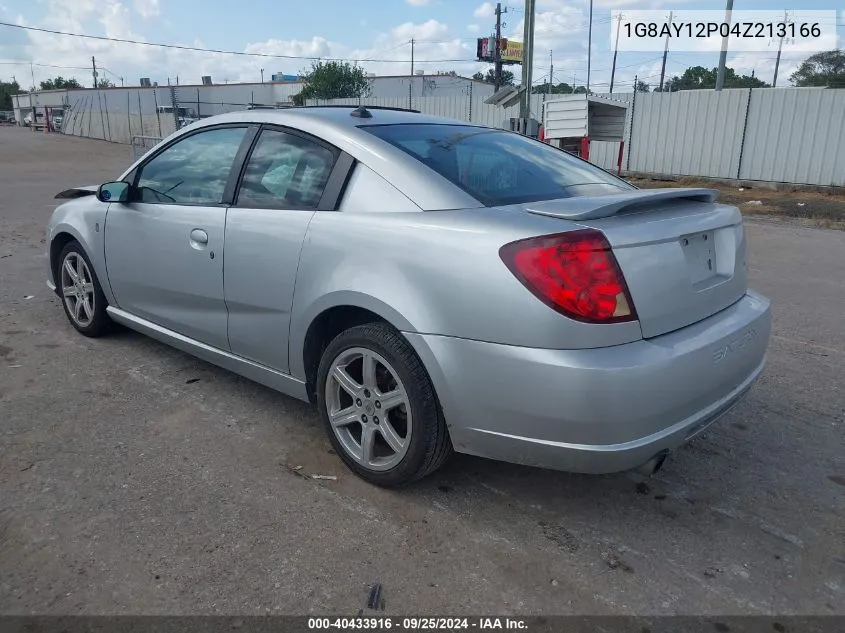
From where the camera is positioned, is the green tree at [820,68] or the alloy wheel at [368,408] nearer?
the alloy wheel at [368,408]

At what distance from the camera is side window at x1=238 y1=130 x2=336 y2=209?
3049mm

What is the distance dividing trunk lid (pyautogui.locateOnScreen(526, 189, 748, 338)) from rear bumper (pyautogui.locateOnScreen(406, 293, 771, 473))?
11 centimetres

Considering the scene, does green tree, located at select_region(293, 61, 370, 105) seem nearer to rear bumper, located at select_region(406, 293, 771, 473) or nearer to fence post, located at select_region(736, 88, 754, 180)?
fence post, located at select_region(736, 88, 754, 180)

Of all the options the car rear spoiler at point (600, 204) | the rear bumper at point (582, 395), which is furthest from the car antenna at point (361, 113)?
the rear bumper at point (582, 395)

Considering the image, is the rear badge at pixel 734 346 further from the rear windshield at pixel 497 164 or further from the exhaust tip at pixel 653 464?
the rear windshield at pixel 497 164

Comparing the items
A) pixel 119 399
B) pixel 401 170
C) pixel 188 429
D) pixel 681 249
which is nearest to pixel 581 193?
pixel 681 249

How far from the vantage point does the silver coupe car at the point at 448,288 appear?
226 centimetres

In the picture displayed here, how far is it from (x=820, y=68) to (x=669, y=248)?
2055 inches

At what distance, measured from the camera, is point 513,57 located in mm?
60625

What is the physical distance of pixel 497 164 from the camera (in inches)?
122

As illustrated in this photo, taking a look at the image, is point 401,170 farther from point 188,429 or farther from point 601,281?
point 188,429

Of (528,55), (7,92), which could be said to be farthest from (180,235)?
(7,92)

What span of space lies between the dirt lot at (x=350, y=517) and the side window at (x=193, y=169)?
1.10 metres

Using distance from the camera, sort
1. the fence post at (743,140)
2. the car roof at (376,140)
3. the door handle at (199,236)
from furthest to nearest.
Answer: the fence post at (743,140)
the door handle at (199,236)
the car roof at (376,140)
